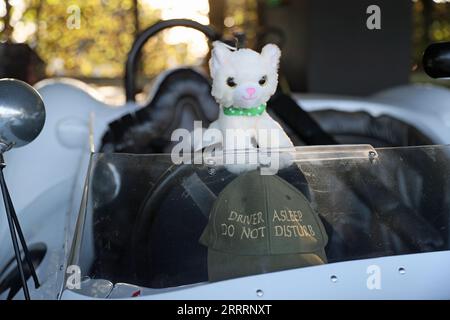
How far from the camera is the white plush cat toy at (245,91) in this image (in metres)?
1.11

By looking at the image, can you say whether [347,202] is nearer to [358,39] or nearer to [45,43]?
[358,39]

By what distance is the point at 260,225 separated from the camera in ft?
3.31

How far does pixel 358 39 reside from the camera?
498cm

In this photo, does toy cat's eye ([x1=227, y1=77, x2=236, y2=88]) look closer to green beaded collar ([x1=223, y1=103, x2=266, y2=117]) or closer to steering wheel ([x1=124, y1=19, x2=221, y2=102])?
green beaded collar ([x1=223, y1=103, x2=266, y2=117])

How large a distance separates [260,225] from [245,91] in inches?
9.3

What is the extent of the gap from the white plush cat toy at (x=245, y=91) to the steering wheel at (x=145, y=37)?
0.59 m

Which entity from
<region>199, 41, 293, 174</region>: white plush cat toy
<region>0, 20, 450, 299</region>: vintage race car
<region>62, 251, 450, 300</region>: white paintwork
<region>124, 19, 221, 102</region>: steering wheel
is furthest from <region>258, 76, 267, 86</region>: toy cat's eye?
<region>124, 19, 221, 102</region>: steering wheel

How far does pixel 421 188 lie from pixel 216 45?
1.35 ft

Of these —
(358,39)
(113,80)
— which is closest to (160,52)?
(113,80)

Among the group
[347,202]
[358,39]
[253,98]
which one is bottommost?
[347,202]

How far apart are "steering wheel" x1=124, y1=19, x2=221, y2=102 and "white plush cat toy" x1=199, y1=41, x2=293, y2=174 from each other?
59cm

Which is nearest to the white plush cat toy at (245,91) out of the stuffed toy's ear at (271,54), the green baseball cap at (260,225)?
the stuffed toy's ear at (271,54)

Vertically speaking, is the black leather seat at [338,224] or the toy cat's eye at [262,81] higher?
the toy cat's eye at [262,81]

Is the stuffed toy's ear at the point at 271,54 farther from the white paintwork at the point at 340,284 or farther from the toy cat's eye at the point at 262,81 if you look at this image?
the white paintwork at the point at 340,284
